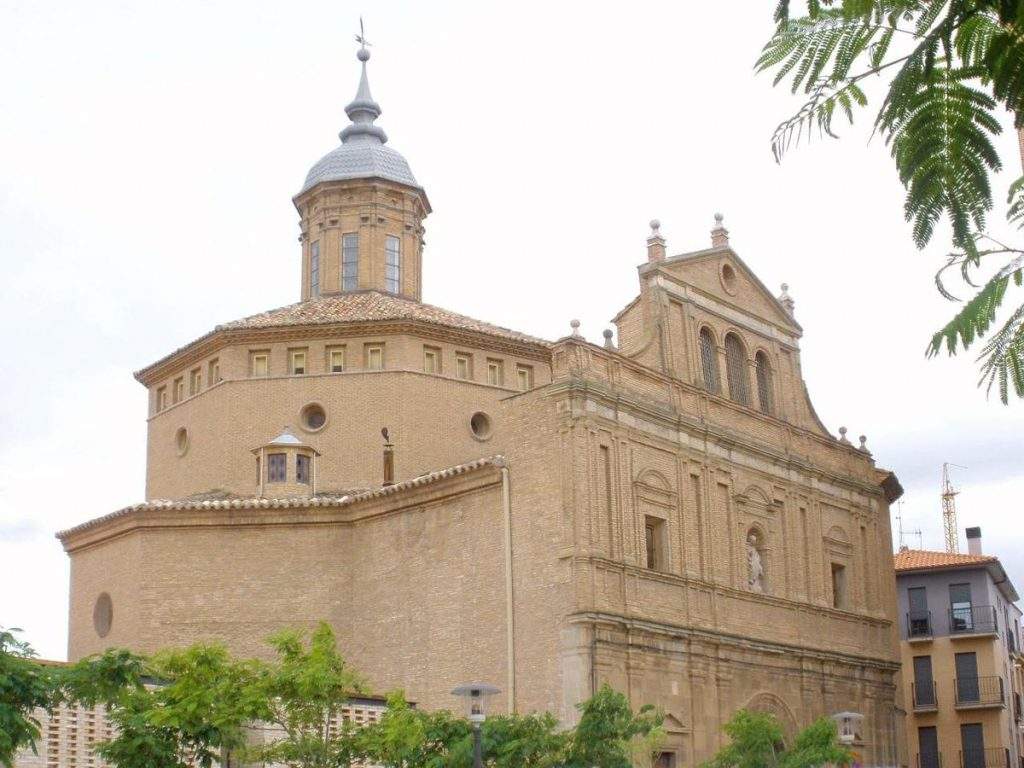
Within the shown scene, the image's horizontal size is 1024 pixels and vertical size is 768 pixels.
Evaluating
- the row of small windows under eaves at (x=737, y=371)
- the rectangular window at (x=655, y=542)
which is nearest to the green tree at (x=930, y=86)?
the rectangular window at (x=655, y=542)

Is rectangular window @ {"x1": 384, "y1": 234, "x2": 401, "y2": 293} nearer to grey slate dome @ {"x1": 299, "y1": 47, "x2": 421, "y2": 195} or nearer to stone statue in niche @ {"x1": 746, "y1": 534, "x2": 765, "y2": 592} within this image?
grey slate dome @ {"x1": 299, "y1": 47, "x2": 421, "y2": 195}

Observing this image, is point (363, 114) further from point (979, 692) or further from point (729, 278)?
point (979, 692)

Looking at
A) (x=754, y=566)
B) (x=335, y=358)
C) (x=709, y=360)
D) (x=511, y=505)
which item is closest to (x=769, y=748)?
(x=511, y=505)

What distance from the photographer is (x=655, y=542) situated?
1158 inches

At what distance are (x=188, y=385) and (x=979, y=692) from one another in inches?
941

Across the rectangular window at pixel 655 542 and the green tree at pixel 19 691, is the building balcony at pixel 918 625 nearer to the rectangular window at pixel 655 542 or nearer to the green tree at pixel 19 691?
the rectangular window at pixel 655 542

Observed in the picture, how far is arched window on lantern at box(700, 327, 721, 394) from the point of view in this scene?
3225cm

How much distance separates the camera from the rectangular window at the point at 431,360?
3356 cm

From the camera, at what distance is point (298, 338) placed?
3359 cm

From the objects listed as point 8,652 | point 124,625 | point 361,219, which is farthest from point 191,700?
point 361,219

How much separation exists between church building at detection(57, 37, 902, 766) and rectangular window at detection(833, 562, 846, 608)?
0.10 meters

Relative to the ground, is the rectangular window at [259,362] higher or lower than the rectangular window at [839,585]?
higher

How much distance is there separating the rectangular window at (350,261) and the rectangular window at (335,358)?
147 inches

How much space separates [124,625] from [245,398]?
5778 mm
